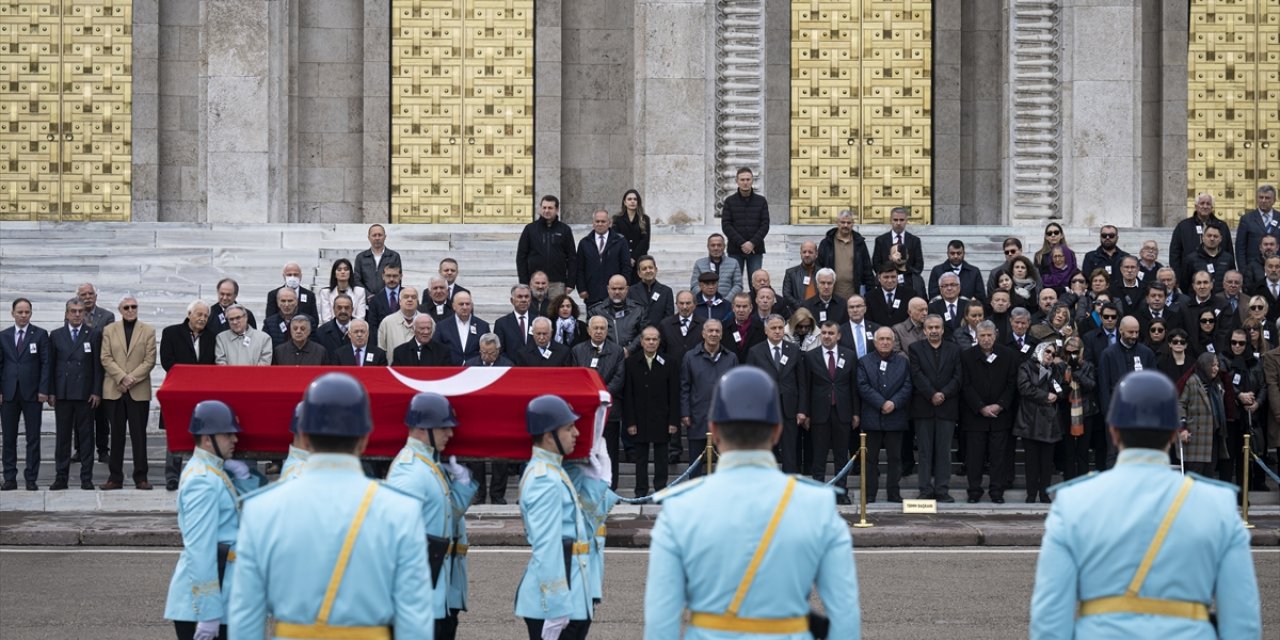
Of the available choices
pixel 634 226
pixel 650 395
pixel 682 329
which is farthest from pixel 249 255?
pixel 650 395

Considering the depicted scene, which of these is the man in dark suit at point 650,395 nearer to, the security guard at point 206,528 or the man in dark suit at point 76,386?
the man in dark suit at point 76,386

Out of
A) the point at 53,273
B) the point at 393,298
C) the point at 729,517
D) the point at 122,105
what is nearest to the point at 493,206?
the point at 122,105

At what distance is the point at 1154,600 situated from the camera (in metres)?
6.43

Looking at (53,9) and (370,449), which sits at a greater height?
(53,9)

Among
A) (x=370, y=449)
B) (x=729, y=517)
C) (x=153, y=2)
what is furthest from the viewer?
(x=153, y=2)

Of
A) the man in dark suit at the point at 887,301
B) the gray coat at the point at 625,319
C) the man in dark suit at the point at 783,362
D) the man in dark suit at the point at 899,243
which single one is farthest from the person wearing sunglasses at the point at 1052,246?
the gray coat at the point at 625,319

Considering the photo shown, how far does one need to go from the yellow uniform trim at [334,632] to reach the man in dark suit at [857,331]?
14039mm

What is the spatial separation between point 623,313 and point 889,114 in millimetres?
12332

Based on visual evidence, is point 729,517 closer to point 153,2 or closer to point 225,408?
point 225,408

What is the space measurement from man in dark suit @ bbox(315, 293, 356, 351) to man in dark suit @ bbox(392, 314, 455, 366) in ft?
3.24

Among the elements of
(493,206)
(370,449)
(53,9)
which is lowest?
(370,449)

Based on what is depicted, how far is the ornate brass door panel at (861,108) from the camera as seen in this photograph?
103ft

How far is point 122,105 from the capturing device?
3122 cm

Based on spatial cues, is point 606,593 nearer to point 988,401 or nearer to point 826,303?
point 988,401
